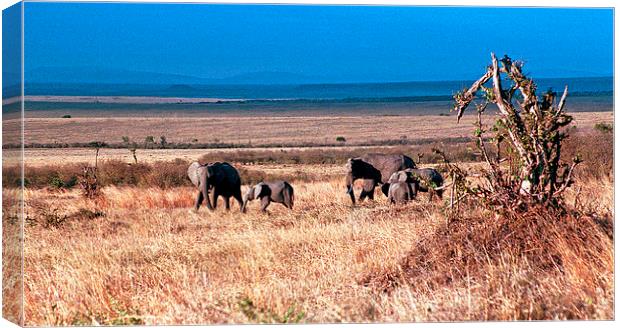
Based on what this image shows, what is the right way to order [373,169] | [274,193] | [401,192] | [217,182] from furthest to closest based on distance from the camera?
[373,169] < [217,182] < [274,193] < [401,192]

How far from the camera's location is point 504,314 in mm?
8078

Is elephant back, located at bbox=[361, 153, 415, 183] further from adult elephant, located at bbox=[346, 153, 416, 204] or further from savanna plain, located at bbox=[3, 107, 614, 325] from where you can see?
savanna plain, located at bbox=[3, 107, 614, 325]

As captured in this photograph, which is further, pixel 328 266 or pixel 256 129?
pixel 256 129

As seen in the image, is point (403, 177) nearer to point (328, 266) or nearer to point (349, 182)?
point (349, 182)

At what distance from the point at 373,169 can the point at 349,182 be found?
687 millimetres

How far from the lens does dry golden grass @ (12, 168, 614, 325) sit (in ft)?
26.8

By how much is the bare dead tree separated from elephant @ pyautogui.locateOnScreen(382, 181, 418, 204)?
7.55 metres

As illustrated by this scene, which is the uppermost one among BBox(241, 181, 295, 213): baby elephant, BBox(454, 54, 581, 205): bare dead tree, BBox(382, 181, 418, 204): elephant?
BBox(454, 54, 581, 205): bare dead tree

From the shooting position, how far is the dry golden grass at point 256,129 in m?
61.4

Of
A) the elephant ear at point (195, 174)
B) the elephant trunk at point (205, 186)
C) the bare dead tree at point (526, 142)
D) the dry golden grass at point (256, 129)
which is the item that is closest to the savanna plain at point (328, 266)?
the bare dead tree at point (526, 142)

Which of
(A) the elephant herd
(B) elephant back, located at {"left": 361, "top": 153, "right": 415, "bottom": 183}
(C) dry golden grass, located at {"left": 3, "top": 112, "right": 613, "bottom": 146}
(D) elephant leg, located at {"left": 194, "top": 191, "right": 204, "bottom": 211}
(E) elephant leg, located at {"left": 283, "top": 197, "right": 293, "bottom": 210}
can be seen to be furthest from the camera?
(C) dry golden grass, located at {"left": 3, "top": 112, "right": 613, "bottom": 146}

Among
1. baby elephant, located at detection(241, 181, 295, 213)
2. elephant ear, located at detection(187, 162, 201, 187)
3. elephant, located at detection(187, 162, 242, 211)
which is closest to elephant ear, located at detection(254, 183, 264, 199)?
baby elephant, located at detection(241, 181, 295, 213)

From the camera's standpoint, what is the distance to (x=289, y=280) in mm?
9273

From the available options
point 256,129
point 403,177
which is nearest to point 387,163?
point 403,177
